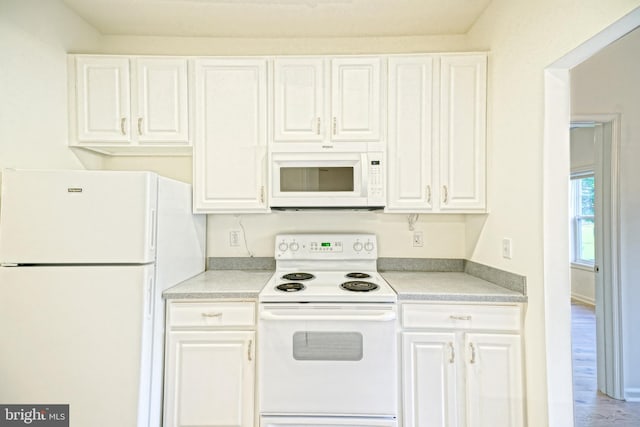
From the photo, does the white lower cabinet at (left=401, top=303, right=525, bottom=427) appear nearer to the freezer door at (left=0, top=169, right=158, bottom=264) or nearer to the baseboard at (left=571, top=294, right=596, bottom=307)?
the freezer door at (left=0, top=169, right=158, bottom=264)

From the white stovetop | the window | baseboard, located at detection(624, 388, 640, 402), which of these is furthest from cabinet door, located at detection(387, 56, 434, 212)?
the window

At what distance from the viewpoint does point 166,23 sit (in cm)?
217

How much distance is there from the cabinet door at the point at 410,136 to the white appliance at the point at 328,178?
0.11 m

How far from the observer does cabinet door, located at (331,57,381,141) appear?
6.79ft

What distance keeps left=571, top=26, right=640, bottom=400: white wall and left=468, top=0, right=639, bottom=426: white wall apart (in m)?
1.02

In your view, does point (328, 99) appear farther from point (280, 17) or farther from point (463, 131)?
point (463, 131)

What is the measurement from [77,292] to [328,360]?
4.31 ft

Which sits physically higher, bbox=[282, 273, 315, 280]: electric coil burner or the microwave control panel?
the microwave control panel

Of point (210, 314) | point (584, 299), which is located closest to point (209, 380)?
point (210, 314)

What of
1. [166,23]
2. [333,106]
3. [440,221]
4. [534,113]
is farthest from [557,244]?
[166,23]

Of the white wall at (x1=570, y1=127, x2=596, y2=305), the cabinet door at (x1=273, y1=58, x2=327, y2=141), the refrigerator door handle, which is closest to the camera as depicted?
the refrigerator door handle

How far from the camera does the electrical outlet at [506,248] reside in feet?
5.96

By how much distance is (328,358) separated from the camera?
1.72 meters

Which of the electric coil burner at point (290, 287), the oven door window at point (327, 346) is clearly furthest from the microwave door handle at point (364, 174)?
the oven door window at point (327, 346)
